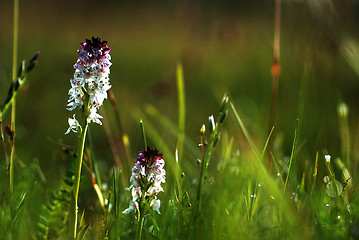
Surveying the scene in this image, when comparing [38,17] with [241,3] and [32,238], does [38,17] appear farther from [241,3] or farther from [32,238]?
[32,238]

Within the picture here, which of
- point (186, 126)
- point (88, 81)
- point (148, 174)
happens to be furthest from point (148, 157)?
point (186, 126)

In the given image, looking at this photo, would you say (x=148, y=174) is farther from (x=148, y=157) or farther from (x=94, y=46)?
(x=94, y=46)

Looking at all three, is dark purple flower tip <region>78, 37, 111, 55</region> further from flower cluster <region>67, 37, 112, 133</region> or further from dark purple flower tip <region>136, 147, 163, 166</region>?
dark purple flower tip <region>136, 147, 163, 166</region>

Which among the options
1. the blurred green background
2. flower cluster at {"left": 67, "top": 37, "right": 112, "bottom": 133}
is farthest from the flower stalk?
the blurred green background

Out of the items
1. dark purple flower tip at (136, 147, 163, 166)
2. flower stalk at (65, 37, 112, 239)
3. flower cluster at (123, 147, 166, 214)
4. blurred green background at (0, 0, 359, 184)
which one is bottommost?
flower cluster at (123, 147, 166, 214)

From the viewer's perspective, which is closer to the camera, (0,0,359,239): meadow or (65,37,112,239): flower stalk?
(65,37,112,239): flower stalk

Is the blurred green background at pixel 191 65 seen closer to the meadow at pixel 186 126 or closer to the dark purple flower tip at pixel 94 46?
the meadow at pixel 186 126
